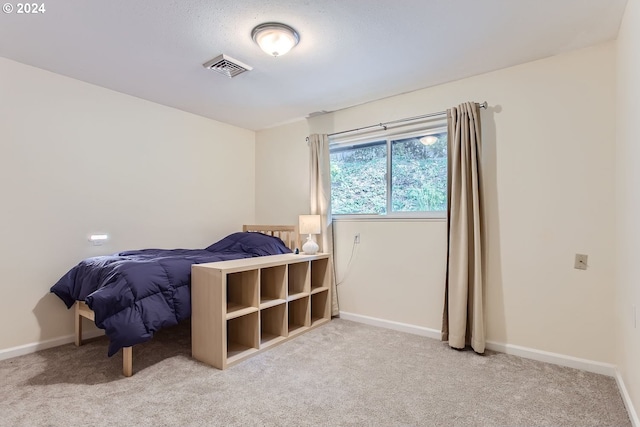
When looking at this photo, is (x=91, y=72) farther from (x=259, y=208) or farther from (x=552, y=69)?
(x=552, y=69)

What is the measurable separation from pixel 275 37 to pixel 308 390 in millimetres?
2191

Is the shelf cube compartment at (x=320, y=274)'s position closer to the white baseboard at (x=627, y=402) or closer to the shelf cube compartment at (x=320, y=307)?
the shelf cube compartment at (x=320, y=307)

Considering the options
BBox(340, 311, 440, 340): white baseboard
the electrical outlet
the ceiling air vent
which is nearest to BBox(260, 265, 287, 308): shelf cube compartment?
BBox(340, 311, 440, 340): white baseboard

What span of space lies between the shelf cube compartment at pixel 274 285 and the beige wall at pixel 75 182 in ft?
3.92

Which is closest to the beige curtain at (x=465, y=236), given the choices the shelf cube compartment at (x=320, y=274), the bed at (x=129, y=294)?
the shelf cube compartment at (x=320, y=274)

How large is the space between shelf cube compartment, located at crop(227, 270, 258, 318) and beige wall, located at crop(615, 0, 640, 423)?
2282 millimetres

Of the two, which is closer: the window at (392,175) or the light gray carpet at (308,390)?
the light gray carpet at (308,390)

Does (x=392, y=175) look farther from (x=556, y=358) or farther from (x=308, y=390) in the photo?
(x=308, y=390)

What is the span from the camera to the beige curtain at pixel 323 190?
138 inches

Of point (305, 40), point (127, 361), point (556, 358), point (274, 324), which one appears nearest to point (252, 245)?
point (274, 324)

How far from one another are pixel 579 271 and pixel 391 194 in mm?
1607

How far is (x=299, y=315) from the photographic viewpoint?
3.21 metres

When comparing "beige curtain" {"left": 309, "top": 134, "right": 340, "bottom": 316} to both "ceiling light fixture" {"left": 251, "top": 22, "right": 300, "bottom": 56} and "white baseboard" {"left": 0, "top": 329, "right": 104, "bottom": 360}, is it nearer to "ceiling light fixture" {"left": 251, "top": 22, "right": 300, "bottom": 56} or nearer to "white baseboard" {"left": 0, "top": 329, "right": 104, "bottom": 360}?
"ceiling light fixture" {"left": 251, "top": 22, "right": 300, "bottom": 56}

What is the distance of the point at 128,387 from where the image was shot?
2004mm
